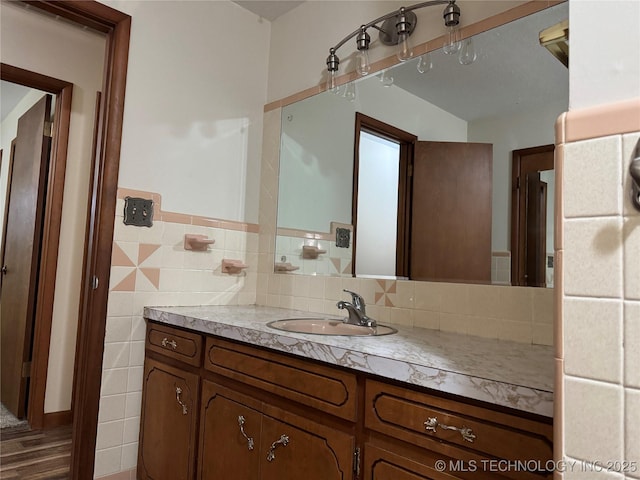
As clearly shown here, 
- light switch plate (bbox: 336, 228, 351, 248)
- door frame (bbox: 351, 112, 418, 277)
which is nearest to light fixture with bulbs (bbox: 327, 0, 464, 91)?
door frame (bbox: 351, 112, 418, 277)

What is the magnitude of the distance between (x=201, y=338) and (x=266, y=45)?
1753 millimetres

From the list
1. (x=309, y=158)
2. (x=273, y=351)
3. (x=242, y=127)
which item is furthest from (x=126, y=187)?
(x=273, y=351)

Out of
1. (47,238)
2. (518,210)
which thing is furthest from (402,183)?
(47,238)

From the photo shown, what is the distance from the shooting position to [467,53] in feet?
5.26

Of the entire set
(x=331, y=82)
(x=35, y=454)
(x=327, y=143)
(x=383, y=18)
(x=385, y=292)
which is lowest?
(x=35, y=454)

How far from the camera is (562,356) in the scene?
2.03 feet

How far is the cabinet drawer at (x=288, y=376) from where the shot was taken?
1.09 metres

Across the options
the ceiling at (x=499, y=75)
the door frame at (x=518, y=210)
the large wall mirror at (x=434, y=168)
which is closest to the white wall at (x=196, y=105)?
the large wall mirror at (x=434, y=168)

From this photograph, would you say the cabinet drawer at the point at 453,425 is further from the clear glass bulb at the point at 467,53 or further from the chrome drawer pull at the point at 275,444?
the clear glass bulb at the point at 467,53

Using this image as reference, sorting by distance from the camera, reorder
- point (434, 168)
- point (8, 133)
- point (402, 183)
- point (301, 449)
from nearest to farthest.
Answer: point (301, 449) → point (434, 168) → point (402, 183) → point (8, 133)

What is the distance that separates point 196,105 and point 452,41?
1.26 m

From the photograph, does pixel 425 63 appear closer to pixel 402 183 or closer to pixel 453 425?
pixel 402 183

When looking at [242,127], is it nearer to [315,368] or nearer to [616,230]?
[315,368]

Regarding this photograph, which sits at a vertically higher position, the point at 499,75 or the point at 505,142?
the point at 499,75
